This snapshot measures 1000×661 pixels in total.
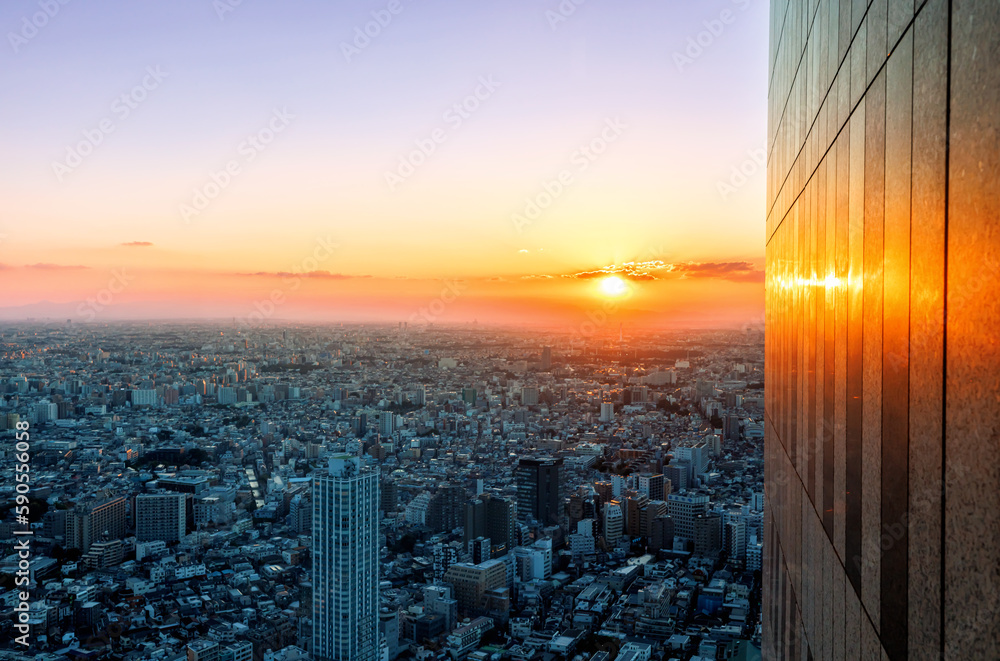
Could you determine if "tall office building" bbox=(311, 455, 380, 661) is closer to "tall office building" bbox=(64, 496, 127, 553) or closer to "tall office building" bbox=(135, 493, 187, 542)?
"tall office building" bbox=(64, 496, 127, 553)

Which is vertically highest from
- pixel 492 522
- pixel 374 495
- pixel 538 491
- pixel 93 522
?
pixel 374 495

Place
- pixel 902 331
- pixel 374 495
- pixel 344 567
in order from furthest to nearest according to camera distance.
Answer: pixel 374 495
pixel 344 567
pixel 902 331

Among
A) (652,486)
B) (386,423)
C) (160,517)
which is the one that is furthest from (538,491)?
(160,517)

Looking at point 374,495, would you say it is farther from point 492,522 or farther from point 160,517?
point 160,517

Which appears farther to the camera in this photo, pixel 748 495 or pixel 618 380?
pixel 618 380

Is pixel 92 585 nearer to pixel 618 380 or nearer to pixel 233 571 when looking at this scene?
pixel 233 571

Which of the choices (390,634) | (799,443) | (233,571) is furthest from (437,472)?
(799,443)
